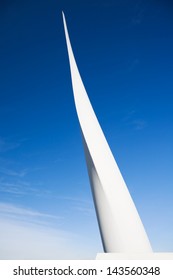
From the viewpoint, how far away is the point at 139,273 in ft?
17.0

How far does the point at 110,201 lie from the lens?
9.17 meters

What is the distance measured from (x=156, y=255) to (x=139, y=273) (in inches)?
121

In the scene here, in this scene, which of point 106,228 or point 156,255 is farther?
point 106,228

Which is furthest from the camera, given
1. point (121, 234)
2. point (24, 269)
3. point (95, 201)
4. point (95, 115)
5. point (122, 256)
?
point (95, 115)

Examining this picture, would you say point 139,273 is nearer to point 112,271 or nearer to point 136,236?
point 112,271

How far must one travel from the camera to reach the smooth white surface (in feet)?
29.8

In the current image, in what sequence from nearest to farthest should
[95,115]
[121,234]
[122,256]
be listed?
[122,256], [121,234], [95,115]

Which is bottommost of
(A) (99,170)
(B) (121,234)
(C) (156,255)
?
(C) (156,255)

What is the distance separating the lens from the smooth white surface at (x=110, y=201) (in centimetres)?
909

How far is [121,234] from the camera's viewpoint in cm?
901

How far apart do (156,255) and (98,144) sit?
383 centimetres

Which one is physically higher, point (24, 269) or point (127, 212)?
point (127, 212)

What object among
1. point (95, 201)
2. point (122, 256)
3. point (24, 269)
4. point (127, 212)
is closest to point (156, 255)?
point (122, 256)

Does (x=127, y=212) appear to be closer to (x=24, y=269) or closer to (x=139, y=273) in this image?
(x=139, y=273)
